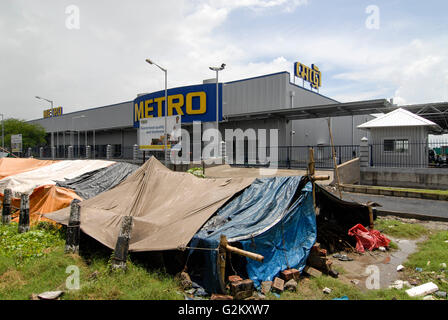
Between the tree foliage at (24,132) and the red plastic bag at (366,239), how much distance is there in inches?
2068

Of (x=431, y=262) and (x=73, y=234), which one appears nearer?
(x=431, y=262)

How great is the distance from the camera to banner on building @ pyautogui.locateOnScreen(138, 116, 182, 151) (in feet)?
84.7

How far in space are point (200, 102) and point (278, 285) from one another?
2369cm

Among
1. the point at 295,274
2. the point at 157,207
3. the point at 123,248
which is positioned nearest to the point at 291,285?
the point at 295,274

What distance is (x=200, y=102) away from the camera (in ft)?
90.8

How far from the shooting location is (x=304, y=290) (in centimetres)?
559

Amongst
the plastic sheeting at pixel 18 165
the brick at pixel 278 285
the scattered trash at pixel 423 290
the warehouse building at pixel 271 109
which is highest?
the warehouse building at pixel 271 109

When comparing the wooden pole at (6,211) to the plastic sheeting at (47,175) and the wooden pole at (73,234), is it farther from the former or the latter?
the wooden pole at (73,234)

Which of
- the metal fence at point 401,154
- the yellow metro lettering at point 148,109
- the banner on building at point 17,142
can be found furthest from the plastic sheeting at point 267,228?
the banner on building at point 17,142

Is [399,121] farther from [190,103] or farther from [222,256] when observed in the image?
[222,256]

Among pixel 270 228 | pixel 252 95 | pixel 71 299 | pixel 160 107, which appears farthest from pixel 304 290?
pixel 160 107

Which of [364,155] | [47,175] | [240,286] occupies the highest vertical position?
[364,155]

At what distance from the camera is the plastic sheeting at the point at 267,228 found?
5594 millimetres

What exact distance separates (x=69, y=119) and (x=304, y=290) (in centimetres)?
5489
